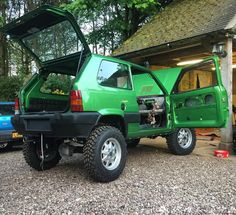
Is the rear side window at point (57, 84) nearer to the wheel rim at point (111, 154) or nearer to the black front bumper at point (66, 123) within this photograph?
the black front bumper at point (66, 123)

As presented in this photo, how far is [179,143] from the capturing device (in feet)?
22.8

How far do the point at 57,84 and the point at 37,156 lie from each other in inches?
55.0

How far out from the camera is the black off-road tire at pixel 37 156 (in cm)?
562

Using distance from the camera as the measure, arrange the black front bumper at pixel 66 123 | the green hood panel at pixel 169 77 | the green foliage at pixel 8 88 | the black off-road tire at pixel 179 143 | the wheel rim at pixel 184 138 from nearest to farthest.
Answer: the black front bumper at pixel 66 123
the green hood panel at pixel 169 77
the black off-road tire at pixel 179 143
the wheel rim at pixel 184 138
the green foliage at pixel 8 88

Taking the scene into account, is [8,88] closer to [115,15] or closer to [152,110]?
[115,15]

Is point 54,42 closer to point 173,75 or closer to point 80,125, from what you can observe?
point 80,125

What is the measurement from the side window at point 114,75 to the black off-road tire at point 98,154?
2.49ft

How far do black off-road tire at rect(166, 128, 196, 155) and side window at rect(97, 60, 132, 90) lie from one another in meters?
1.83

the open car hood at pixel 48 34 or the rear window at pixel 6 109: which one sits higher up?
the open car hood at pixel 48 34

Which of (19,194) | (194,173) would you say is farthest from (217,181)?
(19,194)

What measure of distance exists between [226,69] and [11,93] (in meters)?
11.9

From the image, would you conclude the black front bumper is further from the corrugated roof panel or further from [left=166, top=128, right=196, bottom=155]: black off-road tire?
the corrugated roof panel

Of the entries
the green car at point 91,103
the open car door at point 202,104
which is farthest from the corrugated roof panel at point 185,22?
the green car at point 91,103

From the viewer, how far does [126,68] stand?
5.64 metres
